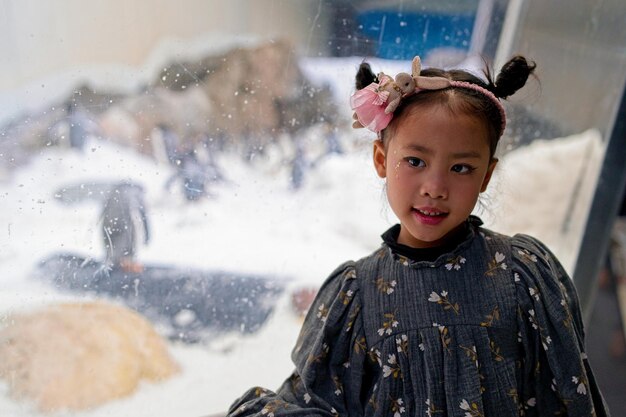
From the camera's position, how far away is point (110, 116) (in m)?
1.24

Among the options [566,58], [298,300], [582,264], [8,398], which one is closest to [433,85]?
[298,300]

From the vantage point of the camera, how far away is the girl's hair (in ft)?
3.32

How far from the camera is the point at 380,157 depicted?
1.11m

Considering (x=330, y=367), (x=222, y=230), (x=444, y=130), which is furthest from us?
(x=222, y=230)

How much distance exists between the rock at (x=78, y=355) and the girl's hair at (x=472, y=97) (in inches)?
26.2

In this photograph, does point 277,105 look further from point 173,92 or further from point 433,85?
point 433,85

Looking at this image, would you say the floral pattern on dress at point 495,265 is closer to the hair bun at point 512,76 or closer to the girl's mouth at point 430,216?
the girl's mouth at point 430,216

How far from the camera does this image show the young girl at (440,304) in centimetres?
102

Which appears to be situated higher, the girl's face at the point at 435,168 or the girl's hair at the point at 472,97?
the girl's hair at the point at 472,97

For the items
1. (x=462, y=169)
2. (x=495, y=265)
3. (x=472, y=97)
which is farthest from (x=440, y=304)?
(x=472, y=97)

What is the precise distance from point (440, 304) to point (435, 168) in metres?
0.21

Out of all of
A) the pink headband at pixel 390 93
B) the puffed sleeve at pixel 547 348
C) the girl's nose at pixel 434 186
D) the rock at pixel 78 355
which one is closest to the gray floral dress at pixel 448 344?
the puffed sleeve at pixel 547 348

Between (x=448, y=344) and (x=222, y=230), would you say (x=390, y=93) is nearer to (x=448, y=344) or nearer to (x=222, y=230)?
(x=448, y=344)

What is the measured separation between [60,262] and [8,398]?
0.92ft
